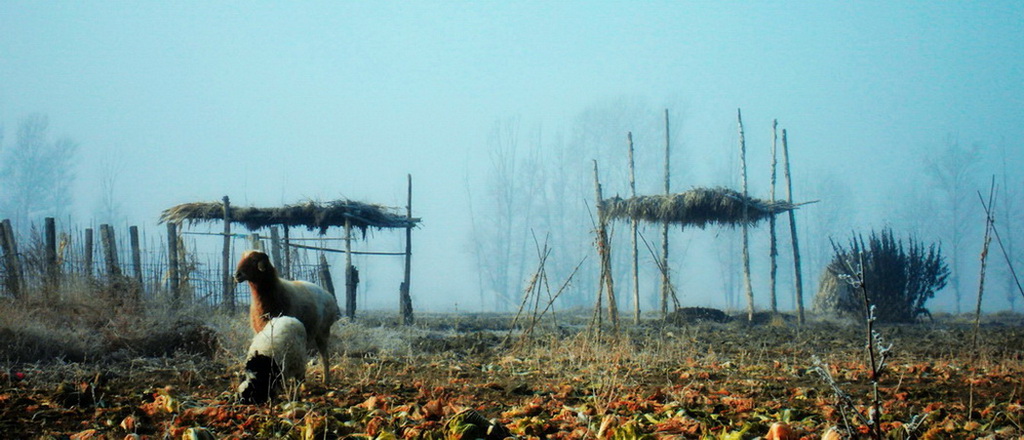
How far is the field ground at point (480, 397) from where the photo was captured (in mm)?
4078

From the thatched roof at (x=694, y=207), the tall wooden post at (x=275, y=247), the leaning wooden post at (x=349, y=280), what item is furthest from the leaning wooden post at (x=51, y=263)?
the thatched roof at (x=694, y=207)

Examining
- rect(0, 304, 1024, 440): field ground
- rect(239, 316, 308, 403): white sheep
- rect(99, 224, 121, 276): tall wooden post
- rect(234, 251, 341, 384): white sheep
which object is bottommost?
rect(0, 304, 1024, 440): field ground

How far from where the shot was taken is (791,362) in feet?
29.8

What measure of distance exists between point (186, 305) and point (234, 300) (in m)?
3.61

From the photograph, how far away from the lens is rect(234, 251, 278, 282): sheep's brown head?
7453 mm

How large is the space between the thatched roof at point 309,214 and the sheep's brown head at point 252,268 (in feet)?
34.3

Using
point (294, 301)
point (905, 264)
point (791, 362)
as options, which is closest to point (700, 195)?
point (905, 264)

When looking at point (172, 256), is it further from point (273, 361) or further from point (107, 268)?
point (273, 361)

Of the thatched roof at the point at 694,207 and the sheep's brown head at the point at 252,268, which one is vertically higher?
the thatched roof at the point at 694,207

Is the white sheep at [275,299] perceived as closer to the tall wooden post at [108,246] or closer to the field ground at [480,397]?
the field ground at [480,397]

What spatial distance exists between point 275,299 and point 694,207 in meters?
15.7

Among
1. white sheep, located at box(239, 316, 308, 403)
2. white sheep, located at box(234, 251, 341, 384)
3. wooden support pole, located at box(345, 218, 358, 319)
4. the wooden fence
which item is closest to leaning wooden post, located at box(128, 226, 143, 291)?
the wooden fence

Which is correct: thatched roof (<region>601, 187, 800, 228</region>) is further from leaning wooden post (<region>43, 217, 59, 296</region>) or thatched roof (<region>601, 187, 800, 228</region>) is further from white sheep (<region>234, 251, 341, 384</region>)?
white sheep (<region>234, 251, 341, 384</region>)

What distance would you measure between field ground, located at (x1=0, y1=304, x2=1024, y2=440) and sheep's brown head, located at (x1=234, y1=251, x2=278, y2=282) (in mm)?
964
